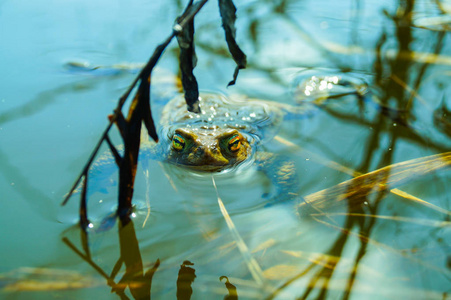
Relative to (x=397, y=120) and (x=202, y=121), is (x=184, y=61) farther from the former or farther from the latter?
(x=397, y=120)

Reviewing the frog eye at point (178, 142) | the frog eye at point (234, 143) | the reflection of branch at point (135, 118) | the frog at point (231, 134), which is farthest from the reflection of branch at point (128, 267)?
the frog eye at point (234, 143)

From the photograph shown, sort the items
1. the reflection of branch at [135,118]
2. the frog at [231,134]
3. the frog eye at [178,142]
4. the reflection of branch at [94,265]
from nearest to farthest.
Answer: the reflection of branch at [135,118] < the reflection of branch at [94,265] < the frog at [231,134] < the frog eye at [178,142]

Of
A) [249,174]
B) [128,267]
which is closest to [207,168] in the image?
[249,174]

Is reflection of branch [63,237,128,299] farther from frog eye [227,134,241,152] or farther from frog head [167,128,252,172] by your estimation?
frog eye [227,134,241,152]

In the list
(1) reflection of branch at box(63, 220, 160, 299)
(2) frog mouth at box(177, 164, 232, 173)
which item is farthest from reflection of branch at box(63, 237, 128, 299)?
(2) frog mouth at box(177, 164, 232, 173)

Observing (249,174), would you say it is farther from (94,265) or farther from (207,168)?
(94,265)

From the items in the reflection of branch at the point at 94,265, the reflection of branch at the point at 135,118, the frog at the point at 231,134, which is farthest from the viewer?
the frog at the point at 231,134

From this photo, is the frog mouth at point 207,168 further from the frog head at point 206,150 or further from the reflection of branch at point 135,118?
the reflection of branch at point 135,118

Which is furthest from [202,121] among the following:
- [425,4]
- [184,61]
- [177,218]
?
[425,4]
